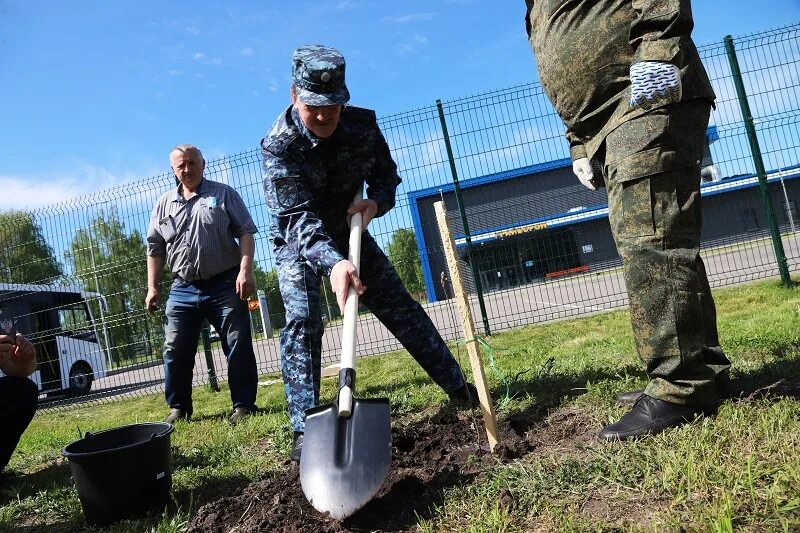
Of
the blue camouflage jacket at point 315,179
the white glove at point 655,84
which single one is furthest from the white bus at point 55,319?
the white glove at point 655,84

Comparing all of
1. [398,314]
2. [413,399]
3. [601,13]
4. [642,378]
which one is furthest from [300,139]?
[642,378]

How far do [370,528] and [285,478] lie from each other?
64 cm

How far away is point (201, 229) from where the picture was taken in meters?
4.59

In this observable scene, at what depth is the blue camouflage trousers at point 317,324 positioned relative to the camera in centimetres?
283

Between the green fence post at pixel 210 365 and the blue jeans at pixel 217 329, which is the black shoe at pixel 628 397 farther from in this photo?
the green fence post at pixel 210 365

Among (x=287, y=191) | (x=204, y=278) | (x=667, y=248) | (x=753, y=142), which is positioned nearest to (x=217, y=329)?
(x=204, y=278)

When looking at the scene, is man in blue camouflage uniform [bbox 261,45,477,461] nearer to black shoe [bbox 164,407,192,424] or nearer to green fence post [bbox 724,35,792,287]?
black shoe [bbox 164,407,192,424]

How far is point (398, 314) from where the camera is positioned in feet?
10.9

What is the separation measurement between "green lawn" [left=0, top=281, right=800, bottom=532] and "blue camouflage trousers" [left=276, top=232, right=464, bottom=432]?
355mm

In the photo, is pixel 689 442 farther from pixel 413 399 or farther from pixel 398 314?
pixel 413 399

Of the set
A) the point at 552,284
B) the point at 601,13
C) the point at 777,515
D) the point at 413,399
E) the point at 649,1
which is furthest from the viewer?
the point at 552,284

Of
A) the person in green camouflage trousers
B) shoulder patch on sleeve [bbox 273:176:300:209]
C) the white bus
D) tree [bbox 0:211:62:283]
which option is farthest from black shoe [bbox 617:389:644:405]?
tree [bbox 0:211:62:283]

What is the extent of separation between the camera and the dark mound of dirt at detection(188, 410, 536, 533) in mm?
1995

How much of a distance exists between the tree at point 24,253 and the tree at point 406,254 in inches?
199
